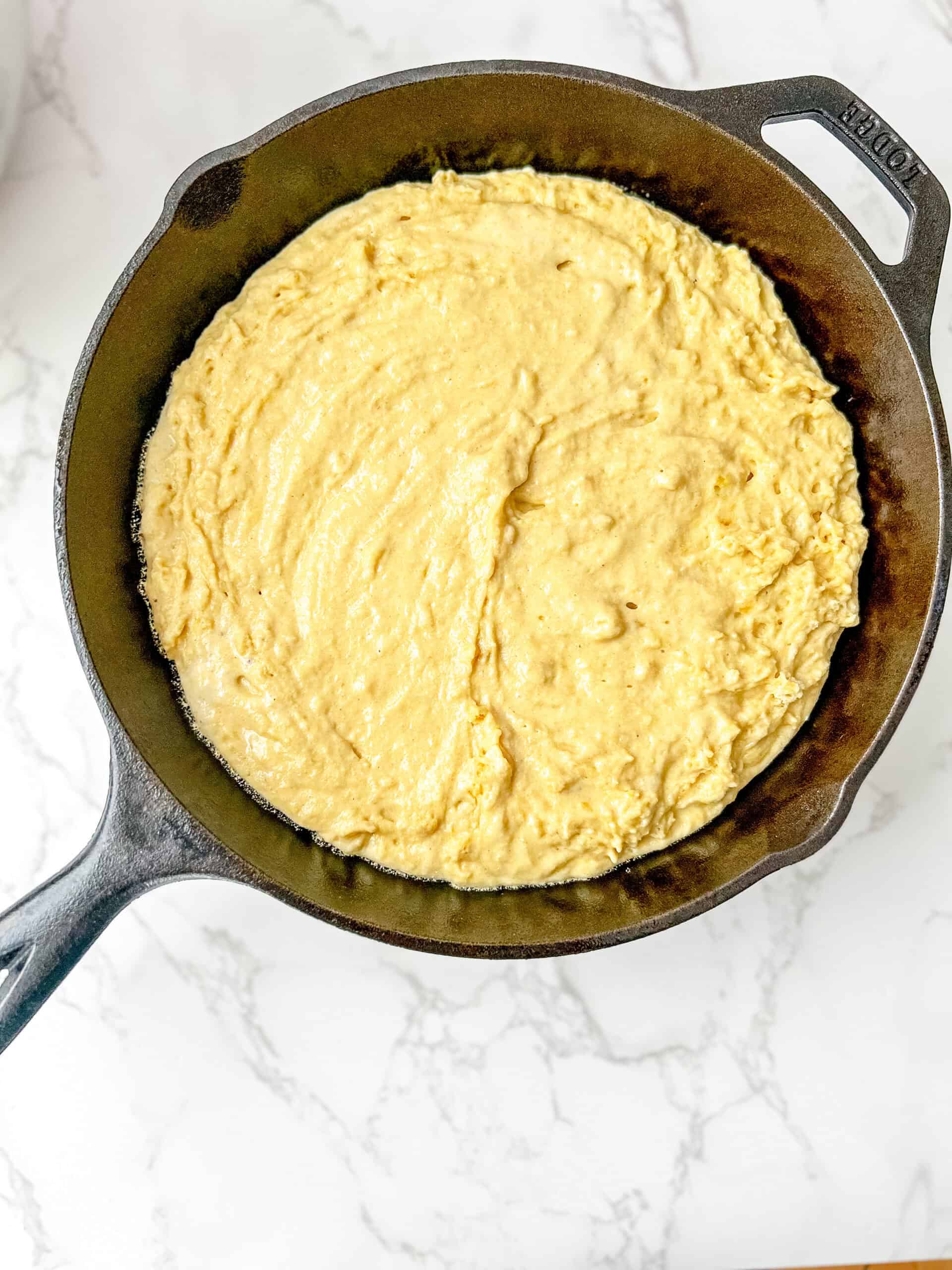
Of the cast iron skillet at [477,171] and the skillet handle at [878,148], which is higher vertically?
the skillet handle at [878,148]

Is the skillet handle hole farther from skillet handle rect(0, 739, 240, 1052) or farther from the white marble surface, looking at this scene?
skillet handle rect(0, 739, 240, 1052)

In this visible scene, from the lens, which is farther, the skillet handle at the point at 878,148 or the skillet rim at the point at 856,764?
the skillet handle at the point at 878,148

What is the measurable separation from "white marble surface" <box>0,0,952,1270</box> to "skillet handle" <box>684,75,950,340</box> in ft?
1.95

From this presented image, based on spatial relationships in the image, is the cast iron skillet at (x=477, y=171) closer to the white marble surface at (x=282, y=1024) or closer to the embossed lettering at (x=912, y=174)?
the embossed lettering at (x=912, y=174)

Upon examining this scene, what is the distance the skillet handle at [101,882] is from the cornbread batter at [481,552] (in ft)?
1.12

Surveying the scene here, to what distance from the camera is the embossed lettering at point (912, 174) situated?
1929 millimetres

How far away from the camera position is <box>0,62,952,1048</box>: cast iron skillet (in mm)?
1850

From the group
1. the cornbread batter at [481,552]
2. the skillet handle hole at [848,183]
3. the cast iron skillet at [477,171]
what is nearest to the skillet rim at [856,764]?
the cast iron skillet at [477,171]

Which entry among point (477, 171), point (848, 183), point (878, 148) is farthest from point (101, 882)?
point (848, 183)

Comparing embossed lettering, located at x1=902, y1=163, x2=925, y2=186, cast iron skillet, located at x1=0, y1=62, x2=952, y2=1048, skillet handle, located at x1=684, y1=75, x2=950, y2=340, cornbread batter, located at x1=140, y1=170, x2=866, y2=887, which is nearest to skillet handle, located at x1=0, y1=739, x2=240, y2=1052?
cast iron skillet, located at x1=0, y1=62, x2=952, y2=1048

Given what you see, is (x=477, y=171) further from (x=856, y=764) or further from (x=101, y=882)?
(x=101, y=882)

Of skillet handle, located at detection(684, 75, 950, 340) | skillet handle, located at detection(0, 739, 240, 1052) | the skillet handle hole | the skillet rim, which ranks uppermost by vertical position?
the skillet handle hole

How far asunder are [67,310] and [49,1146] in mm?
1893

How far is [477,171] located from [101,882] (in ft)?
5.33
